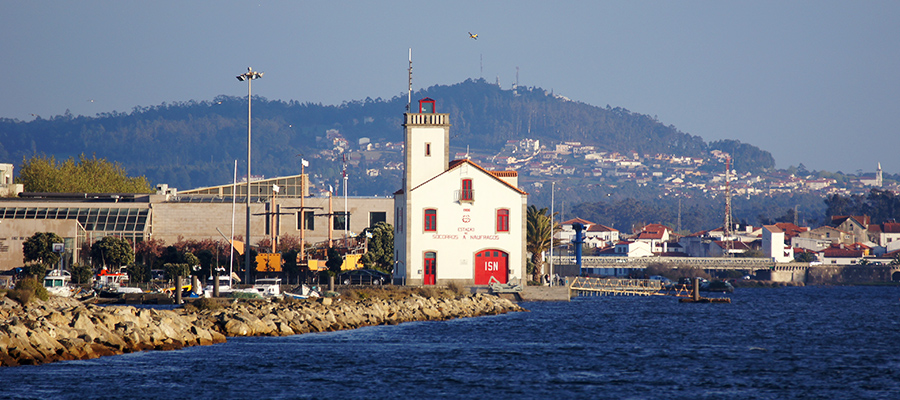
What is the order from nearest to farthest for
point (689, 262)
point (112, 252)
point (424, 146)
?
1. point (424, 146)
2. point (112, 252)
3. point (689, 262)

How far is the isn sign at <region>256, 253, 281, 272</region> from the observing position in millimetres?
77375

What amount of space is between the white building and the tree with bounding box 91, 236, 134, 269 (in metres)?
23.2

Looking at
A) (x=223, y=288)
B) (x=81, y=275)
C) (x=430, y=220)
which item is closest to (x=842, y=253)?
(x=430, y=220)

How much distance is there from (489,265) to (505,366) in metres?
35.3

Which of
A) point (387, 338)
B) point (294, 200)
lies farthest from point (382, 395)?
point (294, 200)

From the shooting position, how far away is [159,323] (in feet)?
133

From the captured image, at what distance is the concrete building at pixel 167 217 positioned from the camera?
87625mm

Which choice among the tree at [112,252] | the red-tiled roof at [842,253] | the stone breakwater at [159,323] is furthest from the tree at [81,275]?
the red-tiled roof at [842,253]

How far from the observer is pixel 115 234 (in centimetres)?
9356

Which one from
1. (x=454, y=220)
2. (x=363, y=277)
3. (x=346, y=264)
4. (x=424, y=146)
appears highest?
(x=424, y=146)

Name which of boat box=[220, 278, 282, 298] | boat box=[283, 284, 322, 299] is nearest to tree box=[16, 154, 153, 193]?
boat box=[283, 284, 322, 299]

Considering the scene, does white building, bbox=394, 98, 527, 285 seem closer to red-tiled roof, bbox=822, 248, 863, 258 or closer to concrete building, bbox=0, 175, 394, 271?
concrete building, bbox=0, 175, 394, 271

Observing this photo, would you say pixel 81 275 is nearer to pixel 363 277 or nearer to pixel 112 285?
pixel 112 285

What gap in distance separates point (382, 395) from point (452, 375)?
15.4ft
